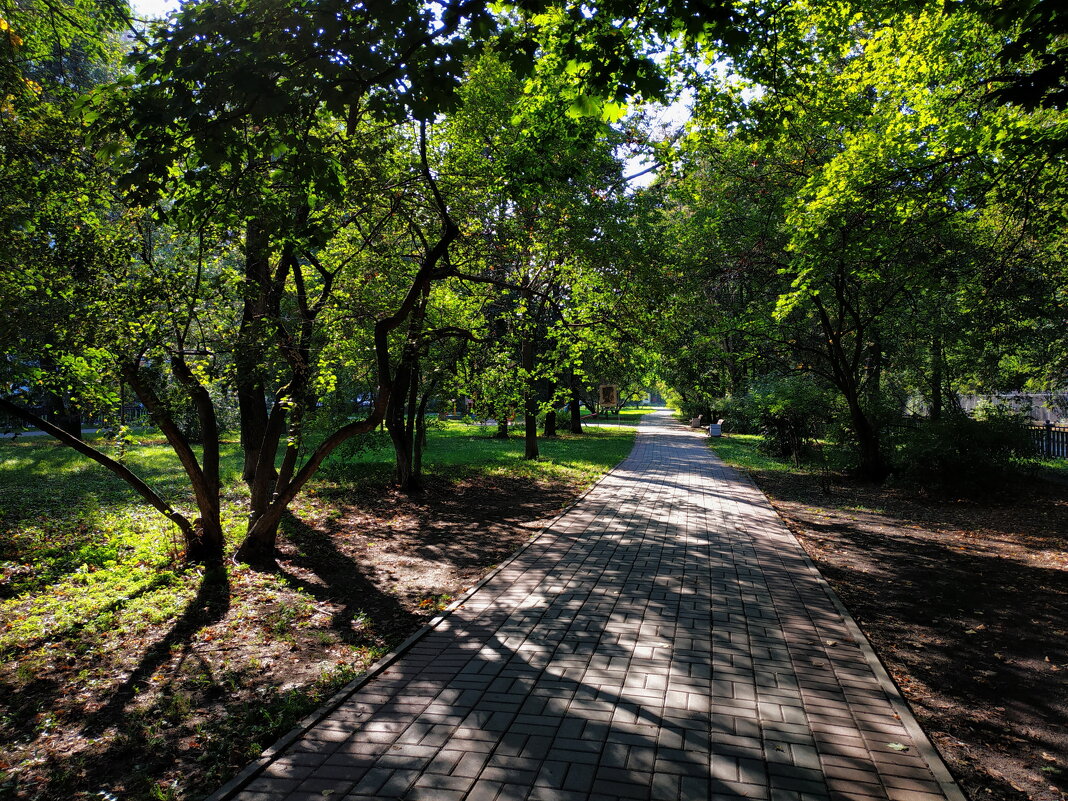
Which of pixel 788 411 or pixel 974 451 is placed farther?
pixel 788 411

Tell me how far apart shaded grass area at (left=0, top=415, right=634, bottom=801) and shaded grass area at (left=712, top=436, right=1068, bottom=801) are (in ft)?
13.1

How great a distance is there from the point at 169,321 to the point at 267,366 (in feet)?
3.18

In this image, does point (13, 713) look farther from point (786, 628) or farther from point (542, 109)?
point (542, 109)

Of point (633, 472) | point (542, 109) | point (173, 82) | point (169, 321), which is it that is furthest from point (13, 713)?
point (633, 472)

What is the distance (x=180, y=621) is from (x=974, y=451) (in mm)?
13062

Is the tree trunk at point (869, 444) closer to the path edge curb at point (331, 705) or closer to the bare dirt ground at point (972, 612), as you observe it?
the bare dirt ground at point (972, 612)

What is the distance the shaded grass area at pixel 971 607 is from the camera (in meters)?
3.69

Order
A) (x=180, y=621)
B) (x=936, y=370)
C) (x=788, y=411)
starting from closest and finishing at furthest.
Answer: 1. (x=180, y=621)
2. (x=788, y=411)
3. (x=936, y=370)

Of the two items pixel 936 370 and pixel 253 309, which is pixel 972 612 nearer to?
pixel 253 309

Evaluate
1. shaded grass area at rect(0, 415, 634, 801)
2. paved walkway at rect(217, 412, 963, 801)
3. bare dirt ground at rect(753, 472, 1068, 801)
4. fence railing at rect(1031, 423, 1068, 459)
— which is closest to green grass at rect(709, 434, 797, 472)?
bare dirt ground at rect(753, 472, 1068, 801)

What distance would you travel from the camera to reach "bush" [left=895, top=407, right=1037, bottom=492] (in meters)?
11.8

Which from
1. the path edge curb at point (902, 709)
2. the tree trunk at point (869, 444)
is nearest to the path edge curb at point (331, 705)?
the path edge curb at point (902, 709)

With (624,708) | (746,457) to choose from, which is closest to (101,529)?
(624,708)

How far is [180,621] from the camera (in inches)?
222
